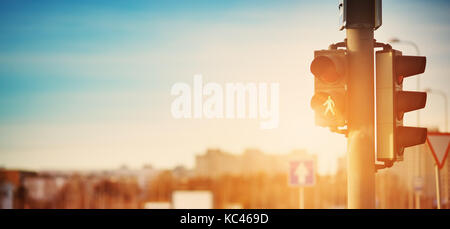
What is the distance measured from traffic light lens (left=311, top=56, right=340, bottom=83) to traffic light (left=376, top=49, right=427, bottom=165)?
45 cm

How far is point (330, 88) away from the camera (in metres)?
7.38

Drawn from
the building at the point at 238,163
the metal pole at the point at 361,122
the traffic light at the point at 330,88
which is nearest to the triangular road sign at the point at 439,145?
the metal pole at the point at 361,122

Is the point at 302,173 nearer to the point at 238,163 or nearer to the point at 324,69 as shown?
the point at 324,69

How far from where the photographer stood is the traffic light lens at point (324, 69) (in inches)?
288

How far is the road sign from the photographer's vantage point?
61.3ft

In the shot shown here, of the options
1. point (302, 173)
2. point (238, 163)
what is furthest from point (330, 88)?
point (238, 163)

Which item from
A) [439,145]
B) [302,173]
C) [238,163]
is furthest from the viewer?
[238,163]

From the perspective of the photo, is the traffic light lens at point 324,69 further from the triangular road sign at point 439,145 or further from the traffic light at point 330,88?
the triangular road sign at point 439,145

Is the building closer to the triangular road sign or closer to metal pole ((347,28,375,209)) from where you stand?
the triangular road sign

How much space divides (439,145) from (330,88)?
6.21m

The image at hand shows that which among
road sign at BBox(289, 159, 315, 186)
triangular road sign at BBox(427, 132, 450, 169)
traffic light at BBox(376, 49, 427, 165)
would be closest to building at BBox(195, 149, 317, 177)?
road sign at BBox(289, 159, 315, 186)
